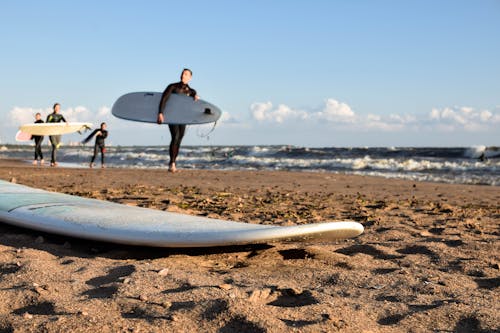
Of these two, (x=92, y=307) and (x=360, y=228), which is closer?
(x=92, y=307)

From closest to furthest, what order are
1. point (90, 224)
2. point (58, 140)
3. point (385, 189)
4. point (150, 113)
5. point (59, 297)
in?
point (59, 297), point (90, 224), point (385, 189), point (150, 113), point (58, 140)

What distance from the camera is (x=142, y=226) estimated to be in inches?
116

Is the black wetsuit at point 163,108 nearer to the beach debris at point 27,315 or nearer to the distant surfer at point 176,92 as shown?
the distant surfer at point 176,92

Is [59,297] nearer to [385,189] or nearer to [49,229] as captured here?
[49,229]

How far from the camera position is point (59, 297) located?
2.07 meters

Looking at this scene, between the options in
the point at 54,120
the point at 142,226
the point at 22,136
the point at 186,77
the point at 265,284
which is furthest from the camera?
the point at 22,136

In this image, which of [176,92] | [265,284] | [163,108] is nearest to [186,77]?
[176,92]

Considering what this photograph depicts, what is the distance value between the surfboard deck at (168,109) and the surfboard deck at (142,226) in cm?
531

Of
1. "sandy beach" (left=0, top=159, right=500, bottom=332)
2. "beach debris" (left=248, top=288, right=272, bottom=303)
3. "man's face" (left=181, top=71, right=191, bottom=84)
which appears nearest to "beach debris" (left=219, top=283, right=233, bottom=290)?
"sandy beach" (left=0, top=159, right=500, bottom=332)

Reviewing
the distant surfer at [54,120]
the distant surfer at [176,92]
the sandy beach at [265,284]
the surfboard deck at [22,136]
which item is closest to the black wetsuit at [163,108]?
the distant surfer at [176,92]

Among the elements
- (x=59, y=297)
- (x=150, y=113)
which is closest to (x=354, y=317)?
(x=59, y=297)

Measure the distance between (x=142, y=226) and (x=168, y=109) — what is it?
252 inches

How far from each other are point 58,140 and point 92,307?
38.5 ft

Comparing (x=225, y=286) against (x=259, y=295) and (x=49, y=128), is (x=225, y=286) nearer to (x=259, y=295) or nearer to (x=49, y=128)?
(x=259, y=295)
